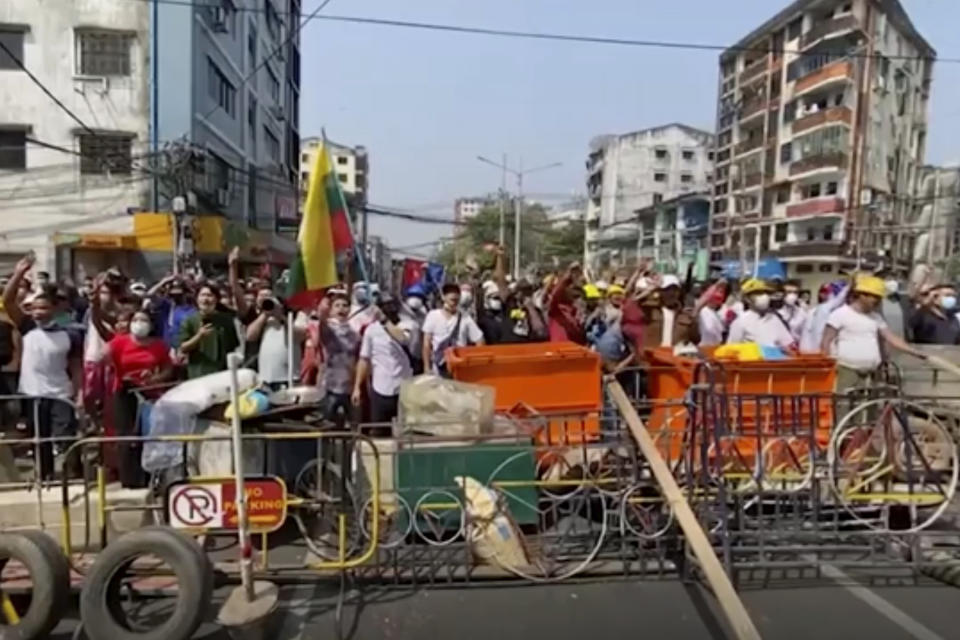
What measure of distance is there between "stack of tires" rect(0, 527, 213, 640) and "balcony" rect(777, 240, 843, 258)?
56.1 metres

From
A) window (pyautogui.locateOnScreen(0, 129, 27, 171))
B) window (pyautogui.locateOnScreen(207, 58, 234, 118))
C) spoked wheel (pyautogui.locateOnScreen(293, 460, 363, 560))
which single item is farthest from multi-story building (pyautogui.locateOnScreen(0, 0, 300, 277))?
spoked wheel (pyautogui.locateOnScreen(293, 460, 363, 560))

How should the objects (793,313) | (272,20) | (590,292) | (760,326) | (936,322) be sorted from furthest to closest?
(272,20) → (590,292) → (793,313) → (936,322) → (760,326)

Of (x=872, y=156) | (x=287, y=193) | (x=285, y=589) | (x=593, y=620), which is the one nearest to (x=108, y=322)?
(x=285, y=589)

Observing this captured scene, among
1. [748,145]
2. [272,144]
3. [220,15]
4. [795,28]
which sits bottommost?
[272,144]

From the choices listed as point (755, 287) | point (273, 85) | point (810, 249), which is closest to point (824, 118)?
point (810, 249)

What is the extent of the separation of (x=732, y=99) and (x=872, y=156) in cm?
2267

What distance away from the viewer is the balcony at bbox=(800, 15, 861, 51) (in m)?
55.9

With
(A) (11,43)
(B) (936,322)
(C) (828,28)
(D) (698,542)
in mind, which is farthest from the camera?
(C) (828,28)

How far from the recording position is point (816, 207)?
56438 mm

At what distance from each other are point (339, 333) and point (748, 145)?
69714 mm

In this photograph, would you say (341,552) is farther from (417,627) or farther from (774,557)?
(774,557)

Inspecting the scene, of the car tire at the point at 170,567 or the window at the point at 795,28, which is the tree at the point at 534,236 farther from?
the car tire at the point at 170,567

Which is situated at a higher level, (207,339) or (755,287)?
(755,287)

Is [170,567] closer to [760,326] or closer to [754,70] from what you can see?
[760,326]
